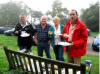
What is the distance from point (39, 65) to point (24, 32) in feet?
3.86

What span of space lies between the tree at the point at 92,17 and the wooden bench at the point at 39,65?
6.14ft

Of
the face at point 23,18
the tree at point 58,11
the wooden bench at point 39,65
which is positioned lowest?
the wooden bench at point 39,65

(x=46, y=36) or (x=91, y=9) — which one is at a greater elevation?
(x=91, y=9)

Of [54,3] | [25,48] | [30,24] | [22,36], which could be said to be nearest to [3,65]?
[25,48]

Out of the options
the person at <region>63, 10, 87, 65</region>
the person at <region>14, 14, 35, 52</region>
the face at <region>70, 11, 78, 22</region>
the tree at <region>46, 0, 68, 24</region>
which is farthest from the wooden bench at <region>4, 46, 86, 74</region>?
the tree at <region>46, 0, 68, 24</region>

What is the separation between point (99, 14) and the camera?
4125 millimetres

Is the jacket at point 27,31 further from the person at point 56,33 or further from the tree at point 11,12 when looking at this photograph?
the person at point 56,33

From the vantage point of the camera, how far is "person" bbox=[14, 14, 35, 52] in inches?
122

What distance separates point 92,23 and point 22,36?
172 centimetres

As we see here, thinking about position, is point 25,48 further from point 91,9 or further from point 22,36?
point 91,9

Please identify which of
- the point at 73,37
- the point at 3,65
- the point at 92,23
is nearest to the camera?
the point at 73,37

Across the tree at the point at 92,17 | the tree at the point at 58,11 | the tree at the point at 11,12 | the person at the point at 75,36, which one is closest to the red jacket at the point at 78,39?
the person at the point at 75,36

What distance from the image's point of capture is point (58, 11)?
425 centimetres

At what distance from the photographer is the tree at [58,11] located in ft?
13.6
